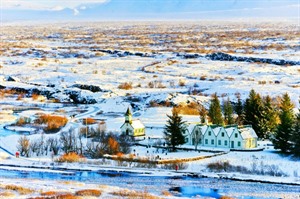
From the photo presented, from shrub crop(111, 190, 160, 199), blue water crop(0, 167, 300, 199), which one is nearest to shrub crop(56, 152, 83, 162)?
blue water crop(0, 167, 300, 199)

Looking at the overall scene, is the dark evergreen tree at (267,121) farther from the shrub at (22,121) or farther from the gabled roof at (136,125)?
the shrub at (22,121)

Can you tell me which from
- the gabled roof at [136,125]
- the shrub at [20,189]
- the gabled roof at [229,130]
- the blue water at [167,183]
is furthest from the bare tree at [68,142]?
the gabled roof at [229,130]

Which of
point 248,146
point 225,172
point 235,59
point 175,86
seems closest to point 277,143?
point 248,146

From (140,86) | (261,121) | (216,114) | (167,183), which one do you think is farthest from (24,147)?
(140,86)

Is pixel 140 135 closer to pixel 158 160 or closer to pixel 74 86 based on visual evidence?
pixel 158 160

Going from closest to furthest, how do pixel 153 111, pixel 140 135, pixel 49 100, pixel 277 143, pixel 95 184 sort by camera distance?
1. pixel 95 184
2. pixel 277 143
3. pixel 140 135
4. pixel 153 111
5. pixel 49 100

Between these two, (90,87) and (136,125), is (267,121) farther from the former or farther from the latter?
(90,87)
